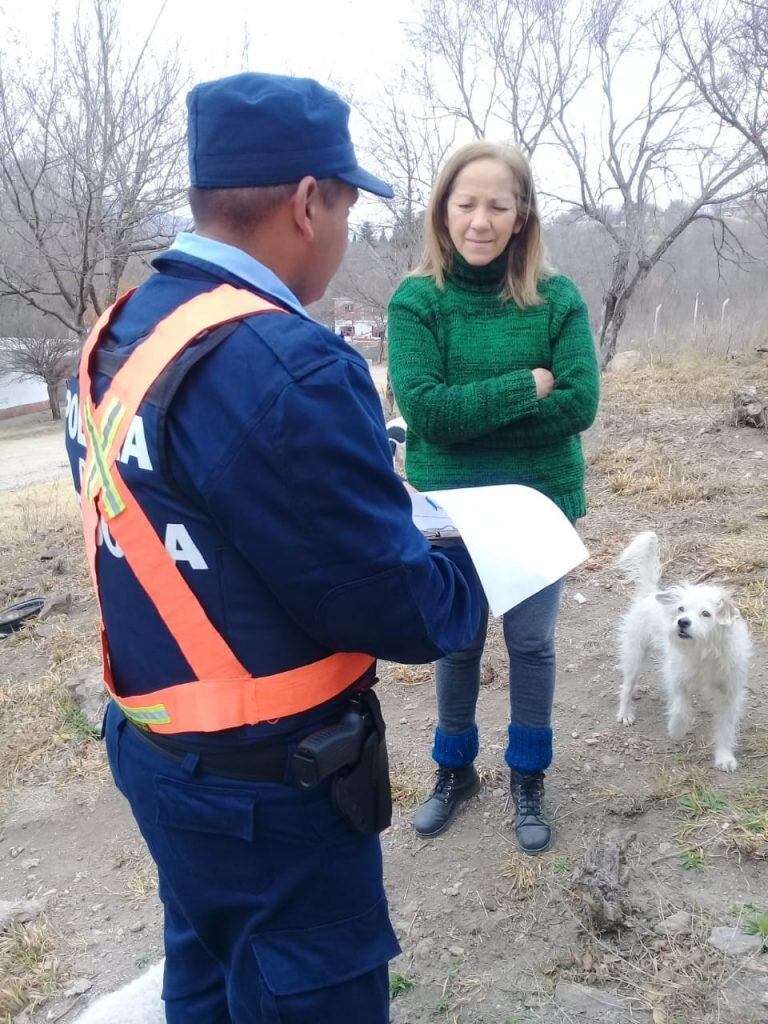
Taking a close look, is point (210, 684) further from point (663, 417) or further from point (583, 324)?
point (663, 417)

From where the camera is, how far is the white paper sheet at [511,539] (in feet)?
4.93

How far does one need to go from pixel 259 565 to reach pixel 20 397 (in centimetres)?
4535

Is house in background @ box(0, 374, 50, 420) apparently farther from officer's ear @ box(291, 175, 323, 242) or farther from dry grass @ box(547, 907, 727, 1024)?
officer's ear @ box(291, 175, 323, 242)

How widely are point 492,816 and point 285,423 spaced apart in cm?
232

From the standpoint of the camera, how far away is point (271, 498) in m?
1.13

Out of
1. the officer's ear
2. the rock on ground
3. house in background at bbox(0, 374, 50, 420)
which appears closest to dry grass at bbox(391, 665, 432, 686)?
the rock on ground

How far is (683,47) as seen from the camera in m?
12.8

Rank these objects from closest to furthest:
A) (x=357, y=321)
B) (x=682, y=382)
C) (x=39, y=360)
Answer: (x=682, y=382)
(x=357, y=321)
(x=39, y=360)

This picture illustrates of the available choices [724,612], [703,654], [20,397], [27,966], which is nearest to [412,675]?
[703,654]

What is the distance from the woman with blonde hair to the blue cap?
113 cm

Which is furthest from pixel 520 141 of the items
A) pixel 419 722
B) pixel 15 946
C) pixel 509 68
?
pixel 15 946

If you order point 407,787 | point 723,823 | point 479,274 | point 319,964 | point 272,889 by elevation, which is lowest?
point 407,787

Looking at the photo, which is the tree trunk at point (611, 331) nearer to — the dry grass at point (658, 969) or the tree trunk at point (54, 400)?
the dry grass at point (658, 969)

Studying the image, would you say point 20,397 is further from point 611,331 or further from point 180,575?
point 180,575
